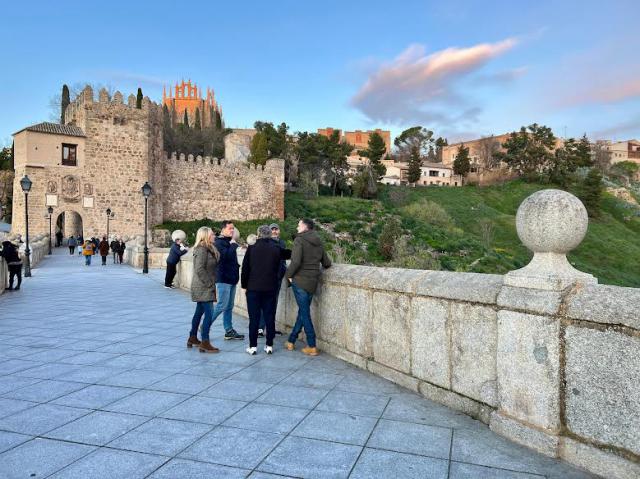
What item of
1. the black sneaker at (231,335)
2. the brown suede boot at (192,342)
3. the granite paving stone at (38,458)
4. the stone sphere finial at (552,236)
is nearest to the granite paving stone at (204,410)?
the granite paving stone at (38,458)

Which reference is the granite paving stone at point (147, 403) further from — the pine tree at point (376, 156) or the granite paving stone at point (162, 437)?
the pine tree at point (376, 156)

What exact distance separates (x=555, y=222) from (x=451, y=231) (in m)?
51.6

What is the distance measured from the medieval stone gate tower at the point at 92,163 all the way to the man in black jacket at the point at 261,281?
3638 cm

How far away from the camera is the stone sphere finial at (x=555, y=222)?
3127 mm

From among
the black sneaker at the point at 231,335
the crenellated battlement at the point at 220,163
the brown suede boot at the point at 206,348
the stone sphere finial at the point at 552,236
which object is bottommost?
the black sneaker at the point at 231,335

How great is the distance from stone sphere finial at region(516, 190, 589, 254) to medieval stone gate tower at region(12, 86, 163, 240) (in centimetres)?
3999

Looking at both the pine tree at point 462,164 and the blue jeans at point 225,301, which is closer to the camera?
the blue jeans at point 225,301

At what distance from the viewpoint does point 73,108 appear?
4184 centimetres

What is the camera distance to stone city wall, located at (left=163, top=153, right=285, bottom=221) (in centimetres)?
4816

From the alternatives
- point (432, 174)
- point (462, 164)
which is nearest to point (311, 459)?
point (462, 164)

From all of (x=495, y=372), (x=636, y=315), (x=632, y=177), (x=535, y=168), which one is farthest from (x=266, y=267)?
(x=632, y=177)

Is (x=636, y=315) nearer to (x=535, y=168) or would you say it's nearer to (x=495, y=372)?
(x=495, y=372)

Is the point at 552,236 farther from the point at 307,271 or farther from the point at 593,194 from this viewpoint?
the point at 593,194

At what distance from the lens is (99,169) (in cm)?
3903
